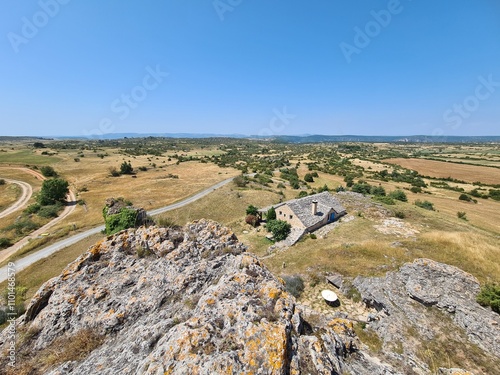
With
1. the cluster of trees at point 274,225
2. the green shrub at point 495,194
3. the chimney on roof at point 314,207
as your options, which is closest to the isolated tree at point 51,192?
the cluster of trees at point 274,225

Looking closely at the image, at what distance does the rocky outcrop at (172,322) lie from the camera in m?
5.21

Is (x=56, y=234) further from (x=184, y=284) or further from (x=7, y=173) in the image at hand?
(x=7, y=173)

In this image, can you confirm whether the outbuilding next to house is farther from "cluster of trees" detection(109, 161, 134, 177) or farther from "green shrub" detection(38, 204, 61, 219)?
"cluster of trees" detection(109, 161, 134, 177)

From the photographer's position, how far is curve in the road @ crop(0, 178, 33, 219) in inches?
1970

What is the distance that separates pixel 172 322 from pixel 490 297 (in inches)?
654

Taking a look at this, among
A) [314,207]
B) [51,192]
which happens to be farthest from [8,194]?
[314,207]

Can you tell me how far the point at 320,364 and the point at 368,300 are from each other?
10.5 meters

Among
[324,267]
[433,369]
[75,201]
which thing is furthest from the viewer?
[75,201]

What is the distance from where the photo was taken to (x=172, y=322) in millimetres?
6484

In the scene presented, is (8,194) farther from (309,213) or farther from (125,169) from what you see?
(309,213)

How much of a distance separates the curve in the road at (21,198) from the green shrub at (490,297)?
245 feet

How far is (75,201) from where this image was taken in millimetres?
57031

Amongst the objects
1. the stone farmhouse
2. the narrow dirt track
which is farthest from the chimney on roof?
the narrow dirt track

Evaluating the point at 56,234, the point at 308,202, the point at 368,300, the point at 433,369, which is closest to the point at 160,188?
the point at 56,234
